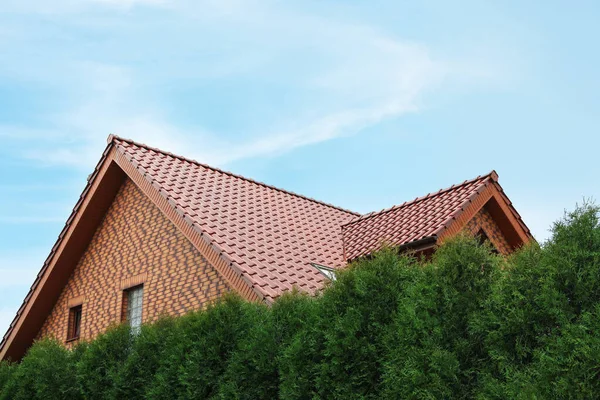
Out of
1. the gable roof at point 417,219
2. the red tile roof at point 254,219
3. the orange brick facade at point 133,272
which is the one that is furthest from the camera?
the orange brick facade at point 133,272

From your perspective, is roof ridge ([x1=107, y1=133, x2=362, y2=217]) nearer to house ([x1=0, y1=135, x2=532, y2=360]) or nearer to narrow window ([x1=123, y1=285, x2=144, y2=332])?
house ([x1=0, y1=135, x2=532, y2=360])

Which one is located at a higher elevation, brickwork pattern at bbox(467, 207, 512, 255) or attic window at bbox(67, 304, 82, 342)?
attic window at bbox(67, 304, 82, 342)

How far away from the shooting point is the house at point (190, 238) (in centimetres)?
1315

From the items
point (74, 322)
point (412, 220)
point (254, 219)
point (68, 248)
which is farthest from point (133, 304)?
point (412, 220)

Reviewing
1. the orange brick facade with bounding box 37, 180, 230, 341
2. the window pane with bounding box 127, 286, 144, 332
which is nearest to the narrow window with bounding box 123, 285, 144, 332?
the window pane with bounding box 127, 286, 144, 332

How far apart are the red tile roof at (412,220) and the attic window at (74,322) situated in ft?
22.9

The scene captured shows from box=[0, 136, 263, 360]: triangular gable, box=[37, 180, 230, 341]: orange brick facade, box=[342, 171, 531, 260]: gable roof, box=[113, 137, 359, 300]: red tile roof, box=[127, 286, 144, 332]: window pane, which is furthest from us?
box=[0, 136, 263, 360]: triangular gable

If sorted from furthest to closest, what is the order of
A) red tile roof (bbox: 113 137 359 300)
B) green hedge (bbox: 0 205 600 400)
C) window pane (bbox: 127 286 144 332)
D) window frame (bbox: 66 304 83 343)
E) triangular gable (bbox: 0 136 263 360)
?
1. window frame (bbox: 66 304 83 343)
2. triangular gable (bbox: 0 136 263 360)
3. window pane (bbox: 127 286 144 332)
4. red tile roof (bbox: 113 137 359 300)
5. green hedge (bbox: 0 205 600 400)

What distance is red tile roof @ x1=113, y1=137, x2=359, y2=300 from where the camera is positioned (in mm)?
12898

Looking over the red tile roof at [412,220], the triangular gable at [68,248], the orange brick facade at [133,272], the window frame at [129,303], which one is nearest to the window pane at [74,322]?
the orange brick facade at [133,272]

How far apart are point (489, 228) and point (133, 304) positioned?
8.15 m

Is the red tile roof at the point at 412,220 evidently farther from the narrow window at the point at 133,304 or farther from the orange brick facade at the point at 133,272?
the narrow window at the point at 133,304

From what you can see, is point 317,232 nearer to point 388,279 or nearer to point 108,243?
point 108,243

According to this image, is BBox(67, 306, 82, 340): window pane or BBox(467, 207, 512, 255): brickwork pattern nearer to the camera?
BBox(467, 207, 512, 255): brickwork pattern
